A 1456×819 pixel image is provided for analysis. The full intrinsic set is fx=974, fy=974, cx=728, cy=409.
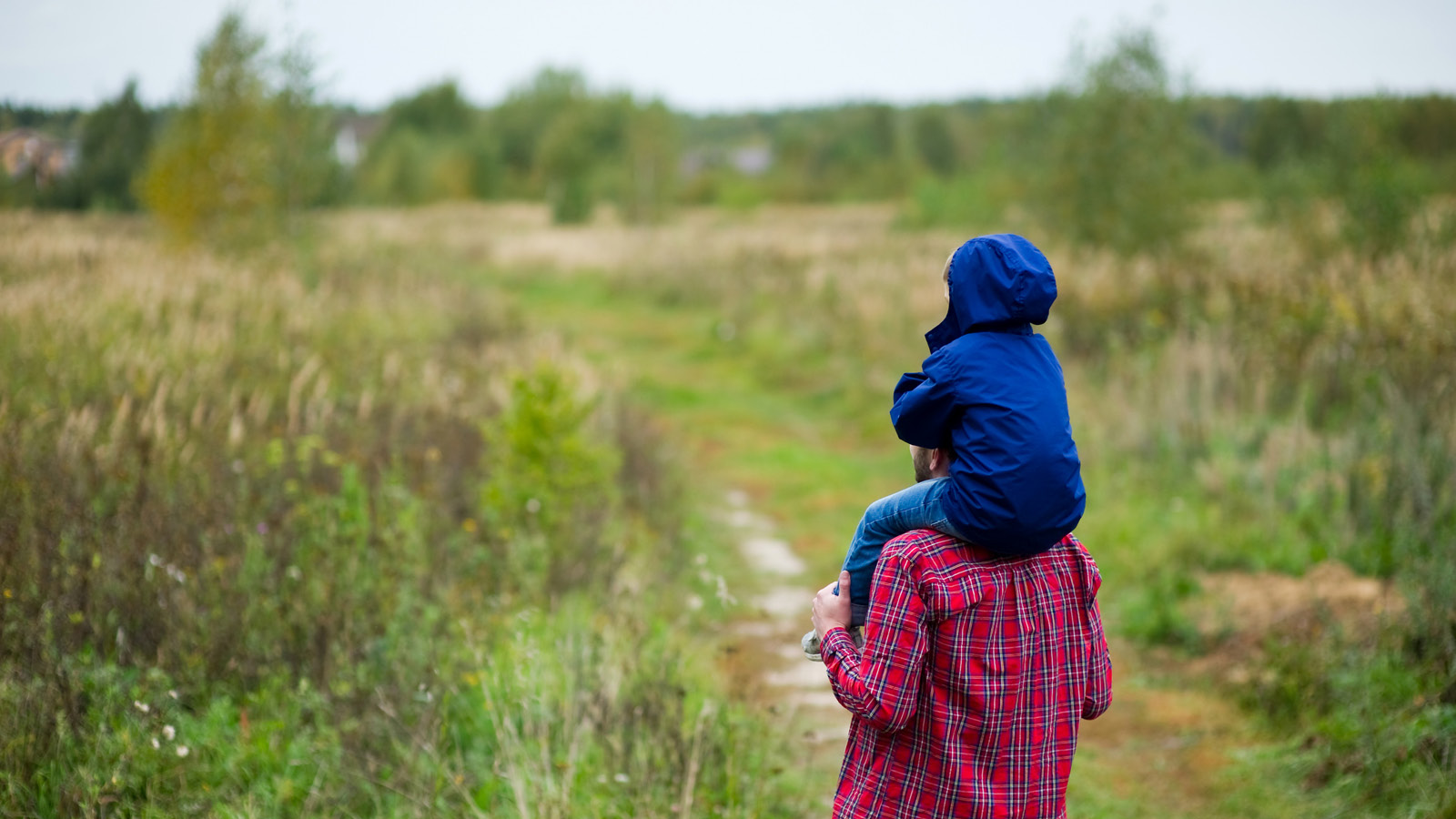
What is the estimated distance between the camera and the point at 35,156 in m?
9.66

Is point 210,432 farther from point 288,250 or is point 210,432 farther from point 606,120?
point 606,120

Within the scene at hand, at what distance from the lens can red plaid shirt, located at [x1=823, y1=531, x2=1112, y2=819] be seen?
201 centimetres

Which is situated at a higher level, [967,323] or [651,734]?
[967,323]

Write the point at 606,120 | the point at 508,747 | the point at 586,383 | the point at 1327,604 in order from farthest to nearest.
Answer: the point at 606,120 → the point at 586,383 → the point at 1327,604 → the point at 508,747

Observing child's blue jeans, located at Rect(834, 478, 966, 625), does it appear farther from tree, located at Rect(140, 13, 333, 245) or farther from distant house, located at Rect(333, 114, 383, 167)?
distant house, located at Rect(333, 114, 383, 167)

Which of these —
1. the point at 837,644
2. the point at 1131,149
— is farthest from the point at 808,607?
the point at 1131,149

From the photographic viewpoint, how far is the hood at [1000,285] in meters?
1.94

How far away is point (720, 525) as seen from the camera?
25.0 ft

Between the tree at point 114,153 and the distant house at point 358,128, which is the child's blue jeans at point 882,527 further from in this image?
the distant house at point 358,128

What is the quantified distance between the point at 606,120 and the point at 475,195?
25.0ft

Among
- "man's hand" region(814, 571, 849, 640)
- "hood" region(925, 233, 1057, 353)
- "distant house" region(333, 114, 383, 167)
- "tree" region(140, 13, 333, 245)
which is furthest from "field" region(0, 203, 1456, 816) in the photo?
"distant house" region(333, 114, 383, 167)

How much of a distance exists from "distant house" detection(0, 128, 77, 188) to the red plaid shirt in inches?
366

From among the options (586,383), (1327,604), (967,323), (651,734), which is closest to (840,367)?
(586,383)

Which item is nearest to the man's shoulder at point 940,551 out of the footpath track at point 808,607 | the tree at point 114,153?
the footpath track at point 808,607
